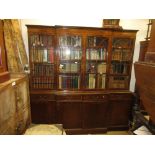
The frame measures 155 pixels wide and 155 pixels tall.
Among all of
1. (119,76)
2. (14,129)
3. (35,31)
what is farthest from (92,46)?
(14,129)

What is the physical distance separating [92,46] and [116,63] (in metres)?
0.67

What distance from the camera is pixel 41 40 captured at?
2.62 m

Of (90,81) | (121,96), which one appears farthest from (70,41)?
(121,96)

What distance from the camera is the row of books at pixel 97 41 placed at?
2725mm

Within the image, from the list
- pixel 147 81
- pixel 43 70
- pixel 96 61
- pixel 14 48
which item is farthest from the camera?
pixel 96 61

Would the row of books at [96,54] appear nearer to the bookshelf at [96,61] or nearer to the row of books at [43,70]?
the bookshelf at [96,61]

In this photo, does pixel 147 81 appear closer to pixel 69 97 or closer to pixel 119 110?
pixel 69 97

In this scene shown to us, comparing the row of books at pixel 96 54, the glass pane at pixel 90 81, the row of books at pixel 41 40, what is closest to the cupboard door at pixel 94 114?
the glass pane at pixel 90 81

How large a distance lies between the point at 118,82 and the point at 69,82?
1096 mm

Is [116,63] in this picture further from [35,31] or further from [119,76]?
[35,31]

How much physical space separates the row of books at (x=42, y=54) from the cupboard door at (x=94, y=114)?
1.20m

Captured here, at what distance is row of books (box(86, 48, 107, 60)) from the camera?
2789mm
